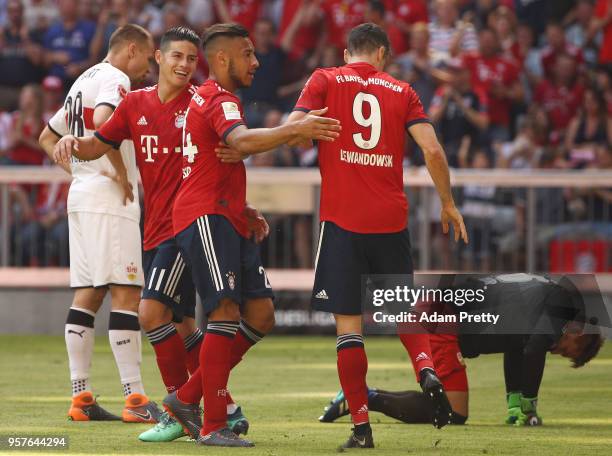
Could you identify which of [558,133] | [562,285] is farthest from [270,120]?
[562,285]

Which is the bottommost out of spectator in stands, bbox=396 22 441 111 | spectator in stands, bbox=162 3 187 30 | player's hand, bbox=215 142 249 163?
player's hand, bbox=215 142 249 163

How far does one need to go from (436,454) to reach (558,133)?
1184 cm

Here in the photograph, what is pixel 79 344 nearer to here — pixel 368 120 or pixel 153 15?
pixel 368 120

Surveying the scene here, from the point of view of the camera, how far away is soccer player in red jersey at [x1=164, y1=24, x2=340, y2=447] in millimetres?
7699

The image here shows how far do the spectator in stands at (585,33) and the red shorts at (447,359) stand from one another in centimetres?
1139

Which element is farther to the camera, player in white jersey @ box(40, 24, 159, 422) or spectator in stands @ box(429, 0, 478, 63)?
spectator in stands @ box(429, 0, 478, 63)

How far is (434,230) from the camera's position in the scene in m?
16.4

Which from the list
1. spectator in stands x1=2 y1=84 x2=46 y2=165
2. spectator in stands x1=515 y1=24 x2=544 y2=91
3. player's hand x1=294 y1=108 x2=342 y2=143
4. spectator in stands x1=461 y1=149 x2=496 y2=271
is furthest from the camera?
spectator in stands x1=515 y1=24 x2=544 y2=91

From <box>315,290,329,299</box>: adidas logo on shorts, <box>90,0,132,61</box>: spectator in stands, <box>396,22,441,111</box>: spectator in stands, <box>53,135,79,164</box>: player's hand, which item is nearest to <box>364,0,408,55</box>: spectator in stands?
<box>396,22,441,111</box>: spectator in stands

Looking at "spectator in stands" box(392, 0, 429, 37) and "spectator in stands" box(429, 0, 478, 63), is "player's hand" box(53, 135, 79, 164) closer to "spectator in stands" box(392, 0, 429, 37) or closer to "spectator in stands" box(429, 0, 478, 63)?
"spectator in stands" box(429, 0, 478, 63)

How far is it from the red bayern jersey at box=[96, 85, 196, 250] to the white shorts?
2.90 ft

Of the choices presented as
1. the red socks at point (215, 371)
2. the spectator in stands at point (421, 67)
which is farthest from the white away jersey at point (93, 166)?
the spectator in stands at point (421, 67)

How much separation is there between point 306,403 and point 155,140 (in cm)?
279

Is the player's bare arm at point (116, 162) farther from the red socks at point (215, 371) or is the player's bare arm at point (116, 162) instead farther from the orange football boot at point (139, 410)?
the red socks at point (215, 371)
